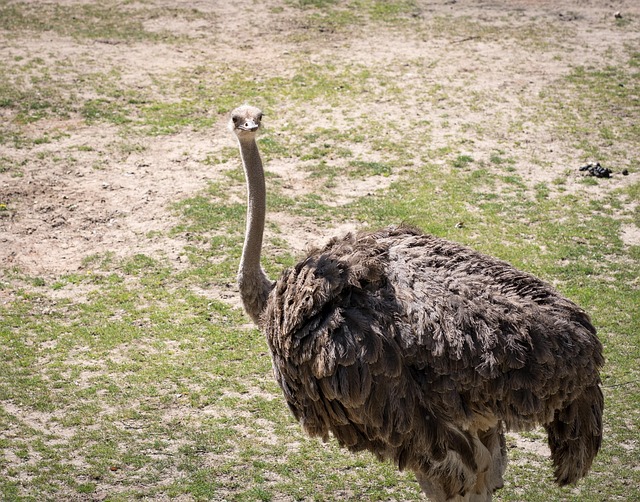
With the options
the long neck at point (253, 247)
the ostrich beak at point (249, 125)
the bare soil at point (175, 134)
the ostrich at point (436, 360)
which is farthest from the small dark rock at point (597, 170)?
the ostrich beak at point (249, 125)

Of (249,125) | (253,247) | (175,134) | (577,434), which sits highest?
(249,125)

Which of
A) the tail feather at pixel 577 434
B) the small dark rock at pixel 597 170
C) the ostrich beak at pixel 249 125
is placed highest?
the ostrich beak at pixel 249 125

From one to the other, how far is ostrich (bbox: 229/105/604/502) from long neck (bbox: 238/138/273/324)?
0.47 m

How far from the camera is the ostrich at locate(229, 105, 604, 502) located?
5.20 meters

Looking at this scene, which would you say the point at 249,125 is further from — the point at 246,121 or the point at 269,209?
the point at 269,209

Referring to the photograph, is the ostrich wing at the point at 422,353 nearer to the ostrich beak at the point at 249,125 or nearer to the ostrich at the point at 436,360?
the ostrich at the point at 436,360

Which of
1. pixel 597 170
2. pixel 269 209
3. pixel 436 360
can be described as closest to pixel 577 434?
pixel 436 360

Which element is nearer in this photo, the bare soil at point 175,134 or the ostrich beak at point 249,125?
the ostrich beak at point 249,125

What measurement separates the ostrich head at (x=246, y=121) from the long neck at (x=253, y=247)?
0.07 meters

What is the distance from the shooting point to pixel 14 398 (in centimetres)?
721

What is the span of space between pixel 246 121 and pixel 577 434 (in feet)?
9.79

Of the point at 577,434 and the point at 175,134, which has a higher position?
the point at 175,134

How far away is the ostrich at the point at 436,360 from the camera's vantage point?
5199 millimetres

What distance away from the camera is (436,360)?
17.1 ft
